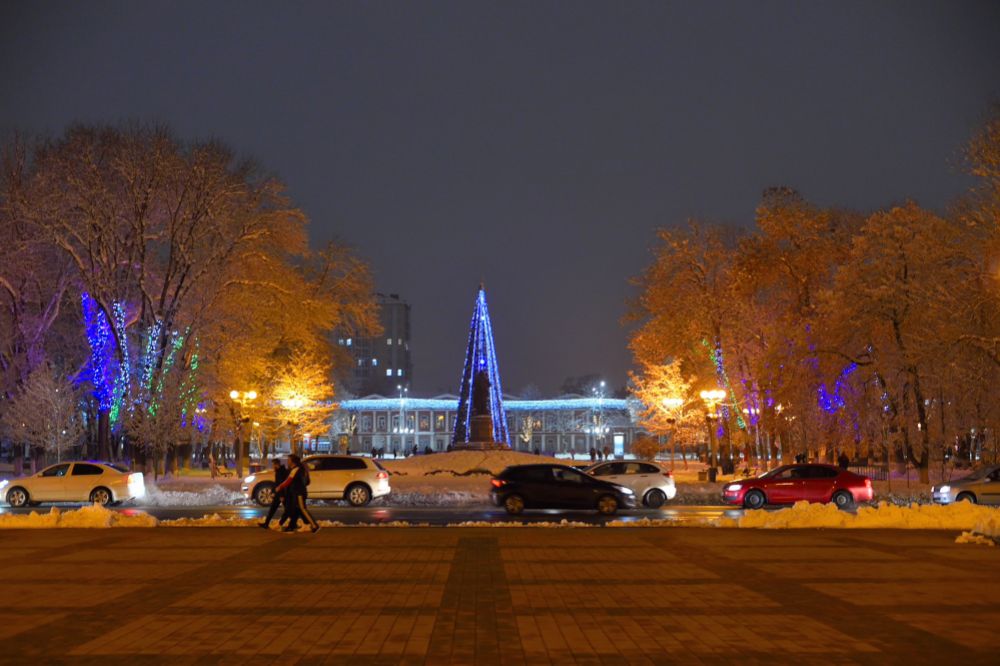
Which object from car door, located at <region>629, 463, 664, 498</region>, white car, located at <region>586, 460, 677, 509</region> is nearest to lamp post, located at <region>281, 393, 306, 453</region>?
white car, located at <region>586, 460, 677, 509</region>

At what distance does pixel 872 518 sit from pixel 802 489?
9.60m

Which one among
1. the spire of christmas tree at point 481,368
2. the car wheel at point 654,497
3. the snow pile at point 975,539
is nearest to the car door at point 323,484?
the car wheel at point 654,497

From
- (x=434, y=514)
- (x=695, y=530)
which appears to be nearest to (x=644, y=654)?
(x=695, y=530)

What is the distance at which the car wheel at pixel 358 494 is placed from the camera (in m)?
31.0

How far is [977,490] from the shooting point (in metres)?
31.2

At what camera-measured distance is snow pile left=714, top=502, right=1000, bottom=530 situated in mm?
20859

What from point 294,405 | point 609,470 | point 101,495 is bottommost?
point 101,495

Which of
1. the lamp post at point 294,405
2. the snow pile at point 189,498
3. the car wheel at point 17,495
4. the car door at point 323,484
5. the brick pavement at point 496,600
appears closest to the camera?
the brick pavement at point 496,600

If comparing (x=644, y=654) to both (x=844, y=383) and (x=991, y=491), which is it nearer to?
(x=991, y=491)

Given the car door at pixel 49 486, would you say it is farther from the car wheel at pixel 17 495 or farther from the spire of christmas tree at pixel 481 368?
the spire of christmas tree at pixel 481 368

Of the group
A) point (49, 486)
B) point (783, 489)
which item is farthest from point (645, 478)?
point (49, 486)

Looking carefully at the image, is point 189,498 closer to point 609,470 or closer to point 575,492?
point 575,492

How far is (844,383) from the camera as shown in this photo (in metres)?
45.5

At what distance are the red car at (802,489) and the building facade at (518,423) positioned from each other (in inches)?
4617
